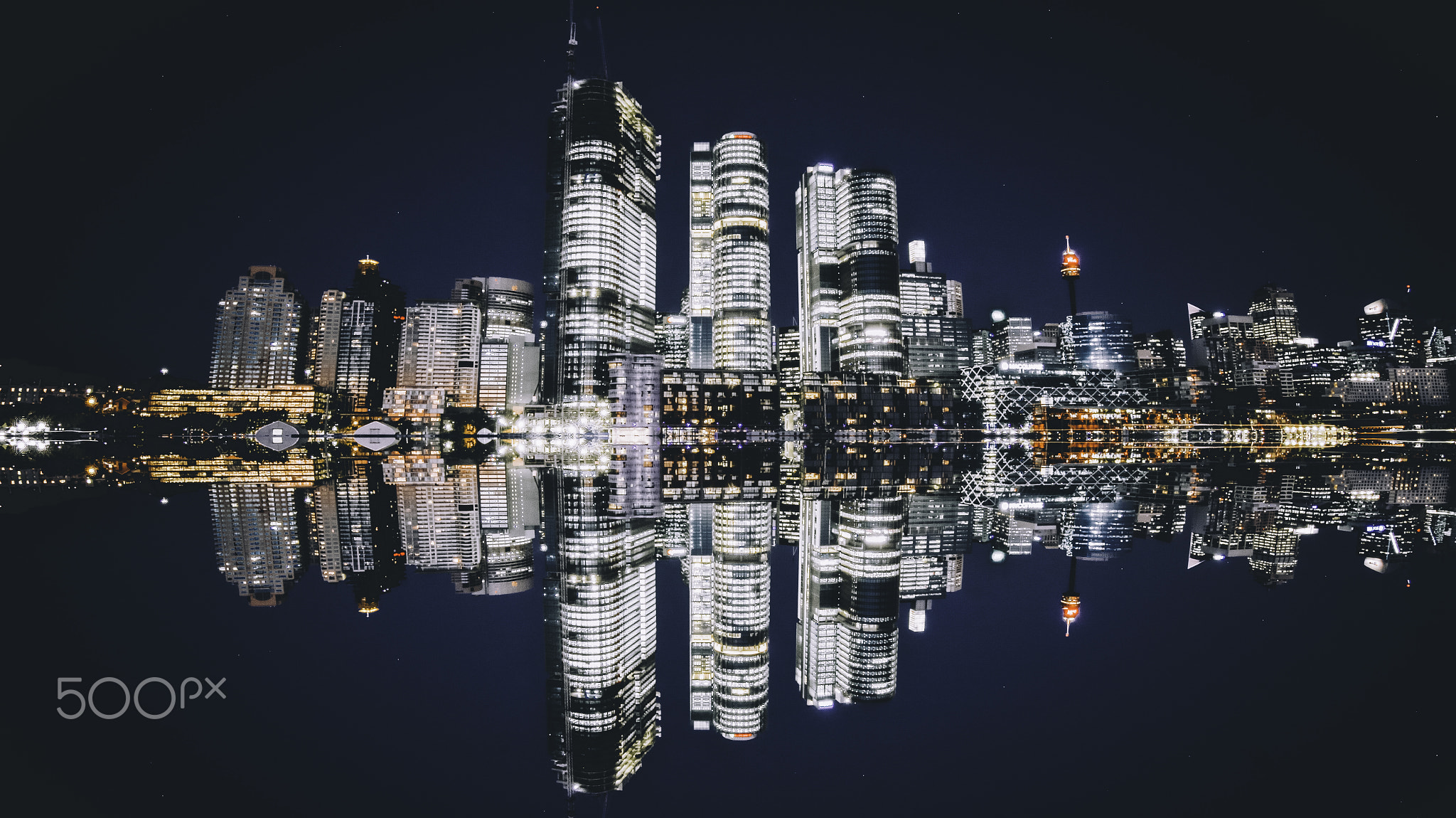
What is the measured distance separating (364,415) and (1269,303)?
252374 millimetres

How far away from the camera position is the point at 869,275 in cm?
12056

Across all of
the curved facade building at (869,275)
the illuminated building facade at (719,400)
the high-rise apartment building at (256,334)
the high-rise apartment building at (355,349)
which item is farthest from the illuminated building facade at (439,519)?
the high-rise apartment building at (355,349)

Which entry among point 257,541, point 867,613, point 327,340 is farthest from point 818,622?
point 327,340

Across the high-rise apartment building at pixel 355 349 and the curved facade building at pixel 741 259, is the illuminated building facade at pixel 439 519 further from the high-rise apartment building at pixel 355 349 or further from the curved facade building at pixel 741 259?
the high-rise apartment building at pixel 355 349

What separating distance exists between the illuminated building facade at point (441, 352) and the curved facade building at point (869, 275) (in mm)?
90403

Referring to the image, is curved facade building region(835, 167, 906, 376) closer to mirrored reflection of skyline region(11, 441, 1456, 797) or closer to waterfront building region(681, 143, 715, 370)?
waterfront building region(681, 143, 715, 370)

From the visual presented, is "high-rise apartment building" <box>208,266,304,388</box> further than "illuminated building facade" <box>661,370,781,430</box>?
Yes

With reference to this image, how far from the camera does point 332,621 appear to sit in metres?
7.12

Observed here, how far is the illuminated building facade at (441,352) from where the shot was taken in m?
154

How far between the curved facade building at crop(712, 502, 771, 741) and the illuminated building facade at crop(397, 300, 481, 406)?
154563mm

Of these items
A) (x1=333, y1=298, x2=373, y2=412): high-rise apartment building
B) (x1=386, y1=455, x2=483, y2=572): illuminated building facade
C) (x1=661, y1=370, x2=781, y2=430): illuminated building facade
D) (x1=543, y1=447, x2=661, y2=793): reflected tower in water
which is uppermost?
(x1=333, y1=298, x2=373, y2=412): high-rise apartment building

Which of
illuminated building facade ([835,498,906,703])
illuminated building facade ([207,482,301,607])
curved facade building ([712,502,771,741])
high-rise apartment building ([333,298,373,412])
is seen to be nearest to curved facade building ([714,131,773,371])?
high-rise apartment building ([333,298,373,412])

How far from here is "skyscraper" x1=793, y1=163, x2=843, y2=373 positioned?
130 metres

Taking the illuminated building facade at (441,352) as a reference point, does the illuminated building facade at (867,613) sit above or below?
below
